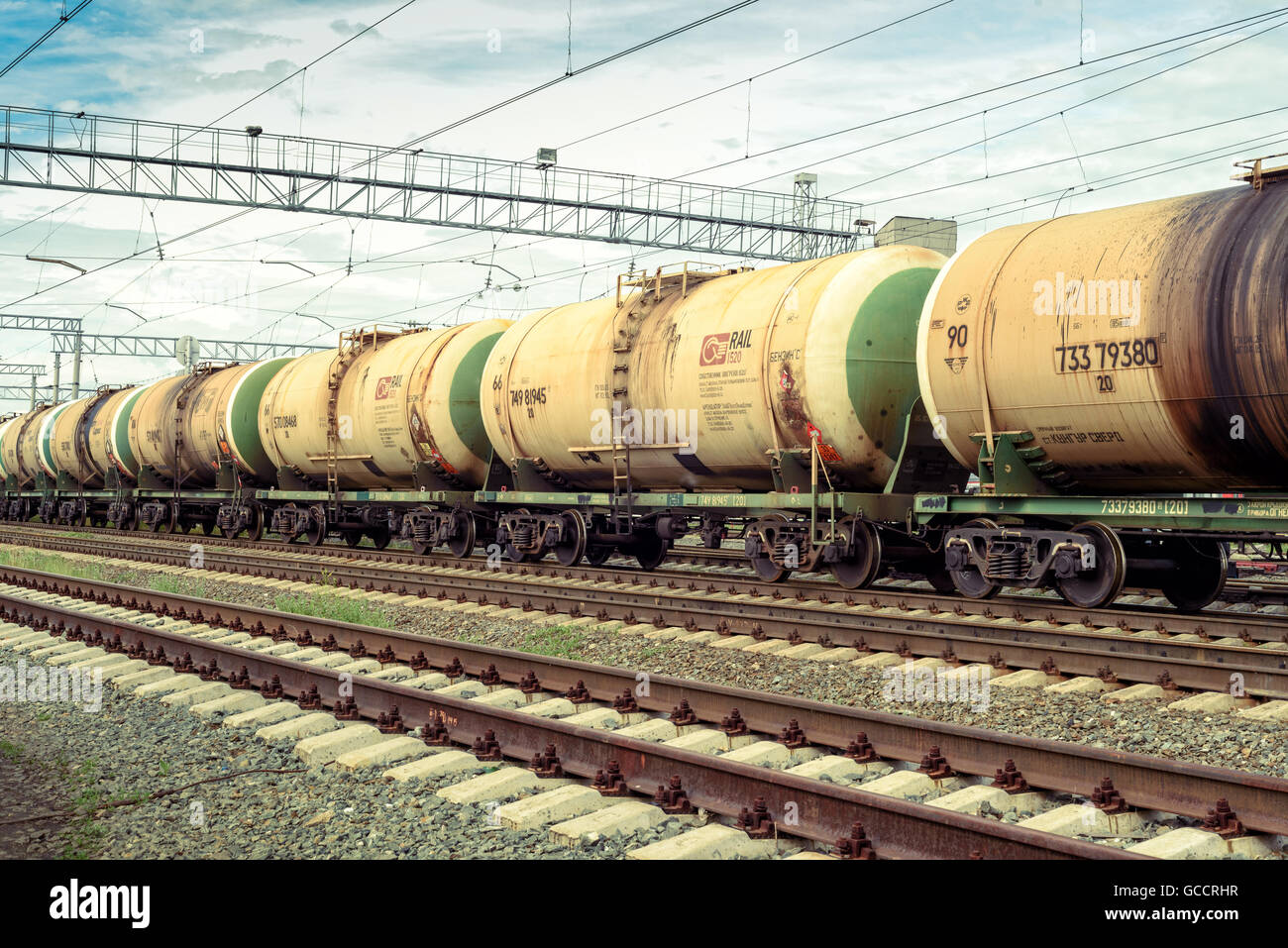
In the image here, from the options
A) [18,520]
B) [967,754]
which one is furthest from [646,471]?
[18,520]

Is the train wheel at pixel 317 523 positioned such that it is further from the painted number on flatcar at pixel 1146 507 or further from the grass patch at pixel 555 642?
the painted number on flatcar at pixel 1146 507

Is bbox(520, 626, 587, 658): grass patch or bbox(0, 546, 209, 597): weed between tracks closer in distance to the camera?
bbox(520, 626, 587, 658): grass patch

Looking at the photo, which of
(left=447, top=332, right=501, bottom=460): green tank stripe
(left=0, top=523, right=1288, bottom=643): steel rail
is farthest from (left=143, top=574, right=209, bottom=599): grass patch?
(left=447, top=332, right=501, bottom=460): green tank stripe

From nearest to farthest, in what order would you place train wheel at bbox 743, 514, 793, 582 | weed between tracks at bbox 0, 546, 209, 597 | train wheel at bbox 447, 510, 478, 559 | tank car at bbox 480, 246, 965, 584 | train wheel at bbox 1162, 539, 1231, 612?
train wheel at bbox 1162, 539, 1231, 612, tank car at bbox 480, 246, 965, 584, train wheel at bbox 743, 514, 793, 582, weed between tracks at bbox 0, 546, 209, 597, train wheel at bbox 447, 510, 478, 559

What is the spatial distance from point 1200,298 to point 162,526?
99.2 feet

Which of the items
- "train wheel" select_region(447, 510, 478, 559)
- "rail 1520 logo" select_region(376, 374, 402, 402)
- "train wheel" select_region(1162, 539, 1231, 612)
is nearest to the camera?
"train wheel" select_region(1162, 539, 1231, 612)

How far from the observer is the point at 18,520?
4316 cm

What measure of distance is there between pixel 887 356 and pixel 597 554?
6892 millimetres

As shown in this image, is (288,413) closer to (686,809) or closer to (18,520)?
(686,809)

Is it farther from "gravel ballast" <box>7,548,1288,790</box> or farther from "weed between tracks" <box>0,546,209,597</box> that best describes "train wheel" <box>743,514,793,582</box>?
"weed between tracks" <box>0,546,209,597</box>

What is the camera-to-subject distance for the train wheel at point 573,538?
17203mm

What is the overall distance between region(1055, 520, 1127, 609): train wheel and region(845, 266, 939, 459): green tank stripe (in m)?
2.72

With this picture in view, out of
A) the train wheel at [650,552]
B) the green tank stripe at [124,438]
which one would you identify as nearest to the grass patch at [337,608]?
the train wheel at [650,552]

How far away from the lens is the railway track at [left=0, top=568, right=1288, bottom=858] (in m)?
4.93
